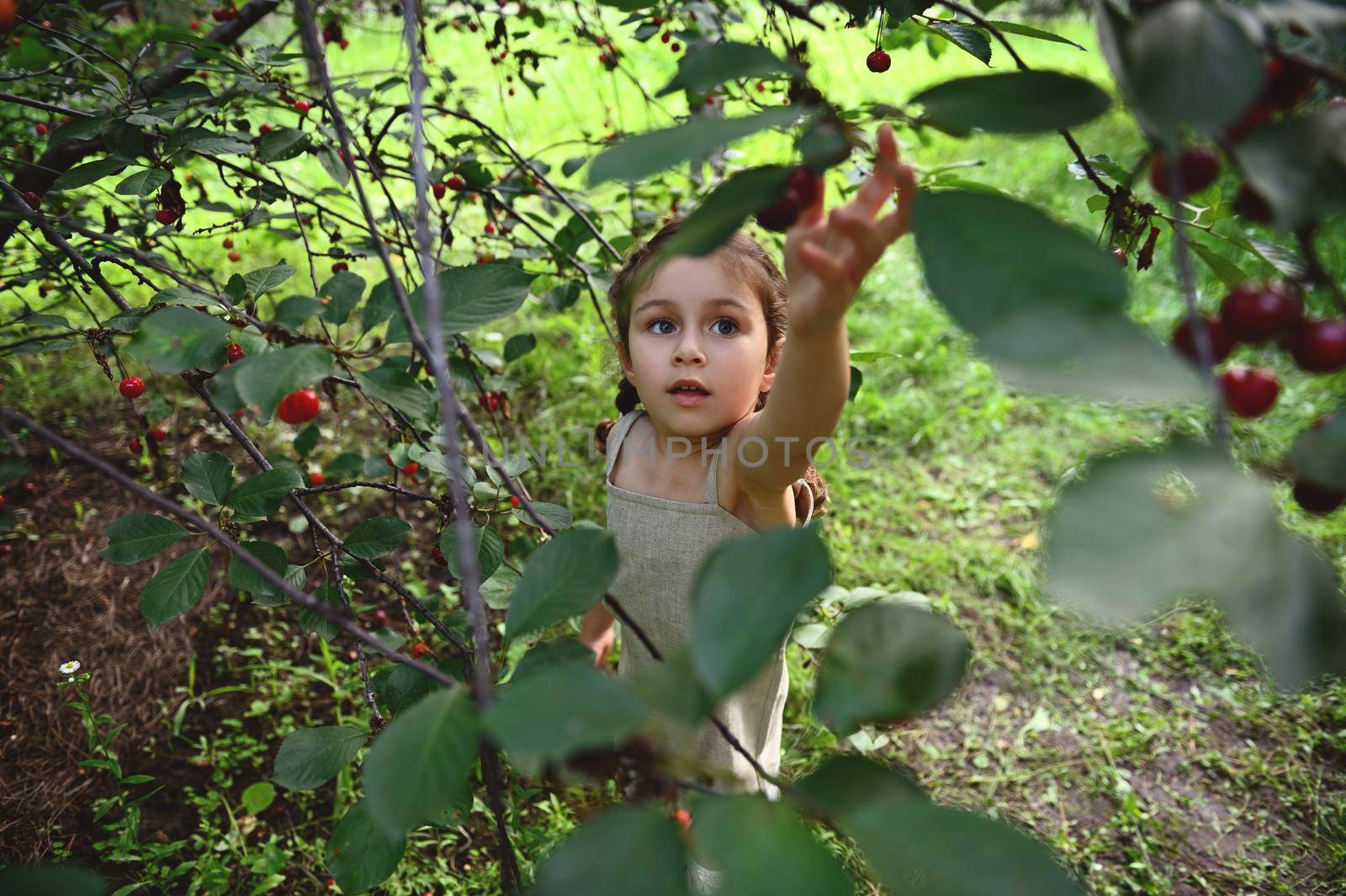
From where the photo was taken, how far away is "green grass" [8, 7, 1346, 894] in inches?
69.7

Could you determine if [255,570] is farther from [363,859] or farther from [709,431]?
[709,431]

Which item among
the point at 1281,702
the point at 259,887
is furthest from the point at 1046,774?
the point at 259,887

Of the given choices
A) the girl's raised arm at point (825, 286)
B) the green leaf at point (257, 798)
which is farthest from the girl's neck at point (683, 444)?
the green leaf at point (257, 798)

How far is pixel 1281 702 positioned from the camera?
2107 millimetres

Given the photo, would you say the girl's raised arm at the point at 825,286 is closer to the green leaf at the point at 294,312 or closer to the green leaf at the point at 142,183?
the green leaf at the point at 294,312

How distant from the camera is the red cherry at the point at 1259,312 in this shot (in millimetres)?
490

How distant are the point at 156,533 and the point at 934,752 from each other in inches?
69.1

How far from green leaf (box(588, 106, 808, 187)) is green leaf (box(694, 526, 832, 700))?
0.73 feet

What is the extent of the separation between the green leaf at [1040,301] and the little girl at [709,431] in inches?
13.9

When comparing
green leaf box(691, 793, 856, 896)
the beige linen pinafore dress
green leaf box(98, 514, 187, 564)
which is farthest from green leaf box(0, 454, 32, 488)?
green leaf box(691, 793, 856, 896)

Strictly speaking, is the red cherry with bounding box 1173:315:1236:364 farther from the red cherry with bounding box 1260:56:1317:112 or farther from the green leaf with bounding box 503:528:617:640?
the green leaf with bounding box 503:528:617:640

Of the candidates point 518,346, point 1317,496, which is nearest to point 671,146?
point 1317,496

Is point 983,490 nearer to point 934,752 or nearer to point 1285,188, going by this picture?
point 934,752

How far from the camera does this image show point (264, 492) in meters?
0.95
